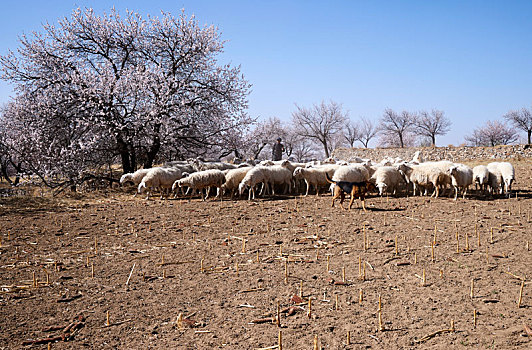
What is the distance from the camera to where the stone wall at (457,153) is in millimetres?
28859

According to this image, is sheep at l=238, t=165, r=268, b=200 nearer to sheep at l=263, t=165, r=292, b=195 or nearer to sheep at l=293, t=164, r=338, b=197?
sheep at l=263, t=165, r=292, b=195

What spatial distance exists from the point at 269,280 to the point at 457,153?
3169cm

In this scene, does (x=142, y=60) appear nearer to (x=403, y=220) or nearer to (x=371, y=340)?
(x=403, y=220)

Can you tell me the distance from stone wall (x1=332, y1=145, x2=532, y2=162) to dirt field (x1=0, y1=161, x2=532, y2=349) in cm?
1913

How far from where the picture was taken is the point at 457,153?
32.2 metres

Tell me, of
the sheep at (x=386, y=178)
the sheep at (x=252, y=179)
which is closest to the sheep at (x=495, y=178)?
the sheep at (x=386, y=178)

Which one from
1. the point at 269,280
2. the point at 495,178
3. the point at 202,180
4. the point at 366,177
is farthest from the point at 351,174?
the point at 269,280

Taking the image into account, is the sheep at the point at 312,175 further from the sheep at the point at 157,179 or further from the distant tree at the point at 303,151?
the distant tree at the point at 303,151

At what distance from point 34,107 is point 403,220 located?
1600cm

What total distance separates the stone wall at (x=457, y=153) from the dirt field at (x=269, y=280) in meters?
19.1

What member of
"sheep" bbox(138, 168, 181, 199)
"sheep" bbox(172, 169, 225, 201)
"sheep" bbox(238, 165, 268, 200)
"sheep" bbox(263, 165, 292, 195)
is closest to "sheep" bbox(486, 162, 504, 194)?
"sheep" bbox(263, 165, 292, 195)

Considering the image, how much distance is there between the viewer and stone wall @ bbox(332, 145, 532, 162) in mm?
28859

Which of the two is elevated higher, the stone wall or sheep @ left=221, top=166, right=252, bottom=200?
the stone wall

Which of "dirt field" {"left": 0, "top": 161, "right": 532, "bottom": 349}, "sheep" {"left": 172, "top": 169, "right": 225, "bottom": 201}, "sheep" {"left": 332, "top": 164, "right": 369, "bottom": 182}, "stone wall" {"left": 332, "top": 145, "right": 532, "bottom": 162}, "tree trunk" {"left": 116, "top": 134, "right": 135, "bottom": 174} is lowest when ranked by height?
"dirt field" {"left": 0, "top": 161, "right": 532, "bottom": 349}
